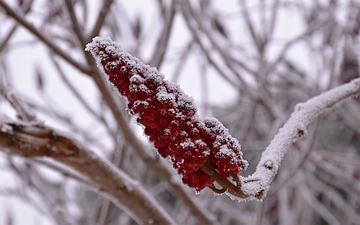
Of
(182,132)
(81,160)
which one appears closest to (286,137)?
(182,132)

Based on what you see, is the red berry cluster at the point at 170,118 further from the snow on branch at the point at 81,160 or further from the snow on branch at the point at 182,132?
the snow on branch at the point at 81,160

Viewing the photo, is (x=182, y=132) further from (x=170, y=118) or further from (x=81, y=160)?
(x=81, y=160)

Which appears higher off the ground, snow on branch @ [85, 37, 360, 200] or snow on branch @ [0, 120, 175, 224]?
snow on branch @ [0, 120, 175, 224]

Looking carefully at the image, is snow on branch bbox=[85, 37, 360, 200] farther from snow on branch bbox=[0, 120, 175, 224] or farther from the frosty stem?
snow on branch bbox=[0, 120, 175, 224]

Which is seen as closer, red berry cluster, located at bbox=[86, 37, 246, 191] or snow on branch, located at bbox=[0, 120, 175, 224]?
red berry cluster, located at bbox=[86, 37, 246, 191]

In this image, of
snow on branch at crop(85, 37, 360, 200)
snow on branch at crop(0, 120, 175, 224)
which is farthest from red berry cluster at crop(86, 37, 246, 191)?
snow on branch at crop(0, 120, 175, 224)

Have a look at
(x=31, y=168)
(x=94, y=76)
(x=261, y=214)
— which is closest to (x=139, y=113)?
(x=94, y=76)

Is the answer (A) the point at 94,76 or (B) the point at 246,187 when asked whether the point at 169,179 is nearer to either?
(A) the point at 94,76
